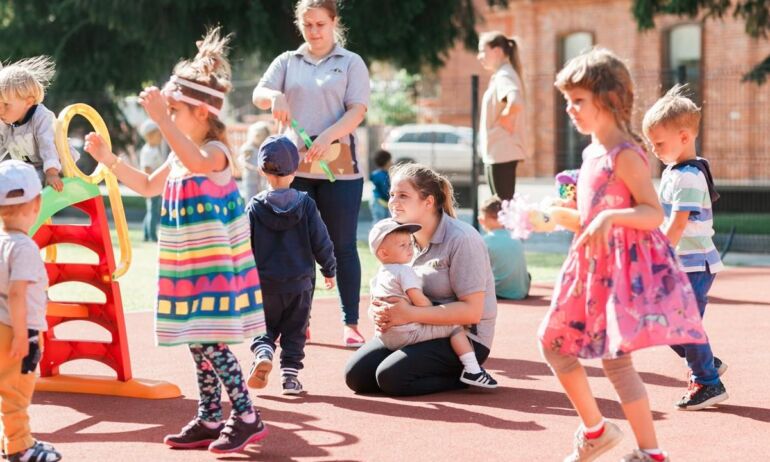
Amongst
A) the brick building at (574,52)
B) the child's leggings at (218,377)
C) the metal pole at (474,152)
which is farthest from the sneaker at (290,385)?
the brick building at (574,52)

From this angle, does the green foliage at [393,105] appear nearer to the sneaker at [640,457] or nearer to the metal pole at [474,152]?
the metal pole at [474,152]

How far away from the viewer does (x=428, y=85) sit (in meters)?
37.6

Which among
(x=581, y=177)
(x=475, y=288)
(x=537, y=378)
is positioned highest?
(x=581, y=177)

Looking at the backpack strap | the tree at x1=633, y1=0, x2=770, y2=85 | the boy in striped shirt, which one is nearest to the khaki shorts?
the boy in striped shirt

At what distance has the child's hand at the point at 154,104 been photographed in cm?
456

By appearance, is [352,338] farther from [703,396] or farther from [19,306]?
[19,306]

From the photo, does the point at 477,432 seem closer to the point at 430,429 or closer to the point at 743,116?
the point at 430,429

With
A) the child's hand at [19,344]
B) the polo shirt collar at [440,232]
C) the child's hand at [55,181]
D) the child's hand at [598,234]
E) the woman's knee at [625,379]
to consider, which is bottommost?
the woman's knee at [625,379]

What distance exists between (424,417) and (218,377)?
110 cm

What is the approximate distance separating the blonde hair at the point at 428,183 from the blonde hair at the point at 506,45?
12.2 ft

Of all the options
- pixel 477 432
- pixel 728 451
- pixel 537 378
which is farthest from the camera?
pixel 537 378

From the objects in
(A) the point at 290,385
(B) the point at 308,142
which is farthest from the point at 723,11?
(A) the point at 290,385

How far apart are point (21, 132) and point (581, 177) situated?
126 inches

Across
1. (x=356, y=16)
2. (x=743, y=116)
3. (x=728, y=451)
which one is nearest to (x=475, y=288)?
(x=728, y=451)
